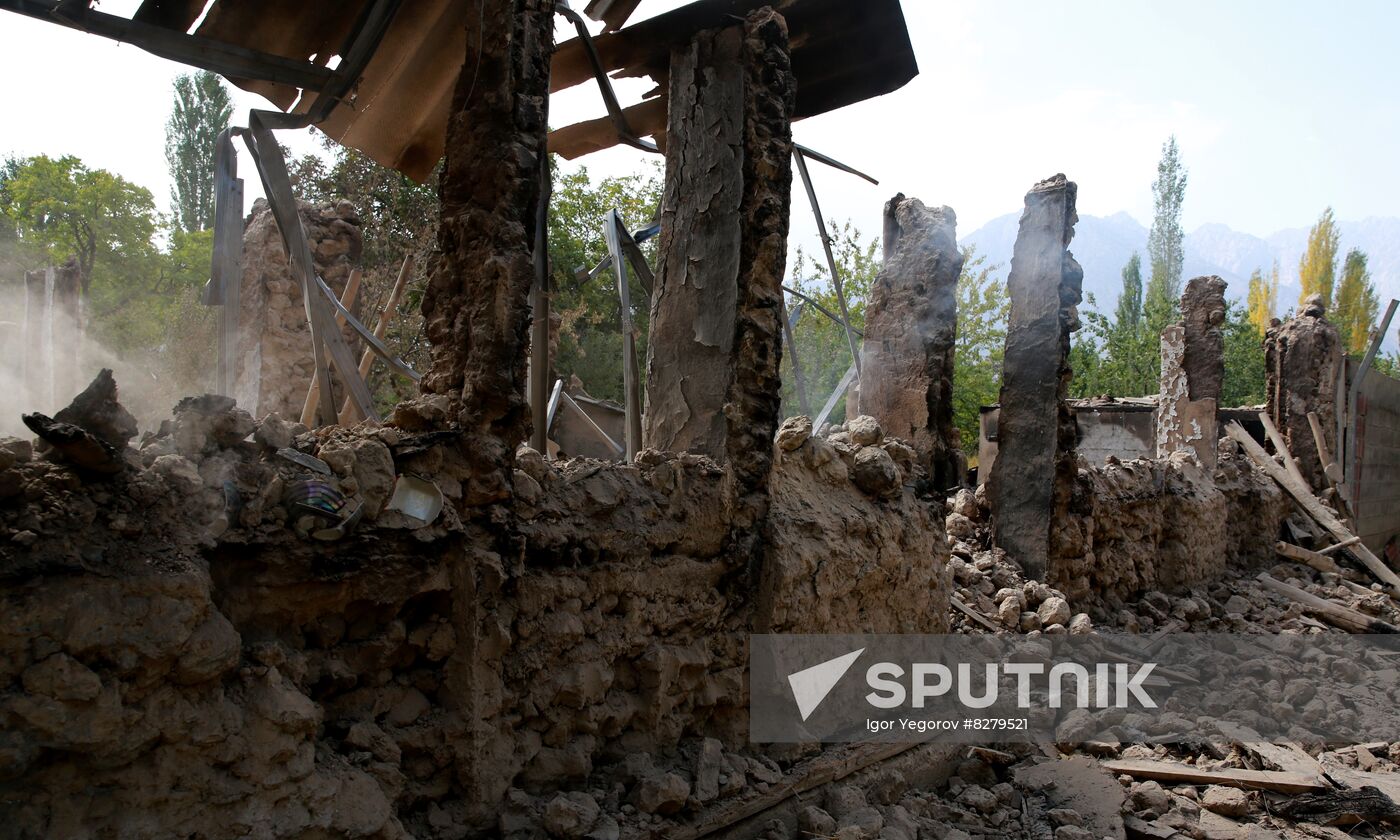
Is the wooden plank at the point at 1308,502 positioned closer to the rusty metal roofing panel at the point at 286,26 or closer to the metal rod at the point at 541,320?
the metal rod at the point at 541,320

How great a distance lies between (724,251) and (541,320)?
99 centimetres

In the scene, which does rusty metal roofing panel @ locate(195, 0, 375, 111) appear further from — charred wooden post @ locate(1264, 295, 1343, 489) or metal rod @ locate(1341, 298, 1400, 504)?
metal rod @ locate(1341, 298, 1400, 504)

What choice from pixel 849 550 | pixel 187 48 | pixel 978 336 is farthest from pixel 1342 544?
pixel 978 336

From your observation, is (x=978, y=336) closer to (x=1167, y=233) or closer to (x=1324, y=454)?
(x=1324, y=454)

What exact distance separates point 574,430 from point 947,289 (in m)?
3.33

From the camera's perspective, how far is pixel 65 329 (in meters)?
9.15

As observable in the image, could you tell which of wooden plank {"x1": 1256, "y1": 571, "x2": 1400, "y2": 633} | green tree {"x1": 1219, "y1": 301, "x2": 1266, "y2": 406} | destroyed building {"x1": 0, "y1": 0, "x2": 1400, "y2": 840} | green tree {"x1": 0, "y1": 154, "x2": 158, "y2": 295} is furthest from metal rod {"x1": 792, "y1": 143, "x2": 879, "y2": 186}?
green tree {"x1": 1219, "y1": 301, "x2": 1266, "y2": 406}

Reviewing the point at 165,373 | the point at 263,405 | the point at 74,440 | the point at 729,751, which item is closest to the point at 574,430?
the point at 263,405

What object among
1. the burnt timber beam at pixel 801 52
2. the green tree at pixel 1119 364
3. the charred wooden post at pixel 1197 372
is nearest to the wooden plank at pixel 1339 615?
the charred wooden post at pixel 1197 372

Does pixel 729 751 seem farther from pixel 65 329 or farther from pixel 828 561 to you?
pixel 65 329

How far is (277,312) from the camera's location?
8352 millimetres

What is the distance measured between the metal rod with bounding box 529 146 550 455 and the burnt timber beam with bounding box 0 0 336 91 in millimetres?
937

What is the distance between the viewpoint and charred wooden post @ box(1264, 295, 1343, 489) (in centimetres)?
1314

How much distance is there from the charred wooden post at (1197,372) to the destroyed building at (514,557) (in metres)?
6.90
